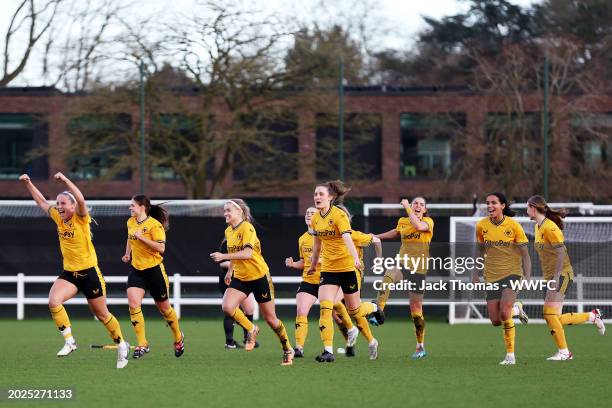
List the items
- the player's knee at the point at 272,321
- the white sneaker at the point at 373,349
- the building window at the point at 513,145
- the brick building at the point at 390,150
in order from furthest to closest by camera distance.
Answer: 1. the building window at the point at 513,145
2. the brick building at the point at 390,150
3. the white sneaker at the point at 373,349
4. the player's knee at the point at 272,321

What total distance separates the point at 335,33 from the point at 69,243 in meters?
28.7

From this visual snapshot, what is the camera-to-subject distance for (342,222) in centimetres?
1412

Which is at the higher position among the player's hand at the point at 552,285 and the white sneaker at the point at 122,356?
the player's hand at the point at 552,285

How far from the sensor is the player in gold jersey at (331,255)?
46.3 ft

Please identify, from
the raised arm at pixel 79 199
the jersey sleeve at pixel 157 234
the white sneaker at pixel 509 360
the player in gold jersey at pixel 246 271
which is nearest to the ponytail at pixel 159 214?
the jersey sleeve at pixel 157 234

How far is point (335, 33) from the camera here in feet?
138

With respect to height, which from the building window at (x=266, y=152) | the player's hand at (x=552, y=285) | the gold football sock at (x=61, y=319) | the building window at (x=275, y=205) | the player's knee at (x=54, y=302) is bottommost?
the gold football sock at (x=61, y=319)

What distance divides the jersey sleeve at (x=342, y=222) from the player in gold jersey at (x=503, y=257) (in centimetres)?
157

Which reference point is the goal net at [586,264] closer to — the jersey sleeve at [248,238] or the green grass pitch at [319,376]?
the green grass pitch at [319,376]

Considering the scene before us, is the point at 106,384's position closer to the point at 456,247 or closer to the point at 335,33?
the point at 456,247

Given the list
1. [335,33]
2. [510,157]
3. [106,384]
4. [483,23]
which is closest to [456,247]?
[106,384]

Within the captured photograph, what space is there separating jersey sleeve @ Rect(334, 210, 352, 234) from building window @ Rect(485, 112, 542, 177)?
78.8 feet

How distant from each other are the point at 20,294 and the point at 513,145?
60.7ft

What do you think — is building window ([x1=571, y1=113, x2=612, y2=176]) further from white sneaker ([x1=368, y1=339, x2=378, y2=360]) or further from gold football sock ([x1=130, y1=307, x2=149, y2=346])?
gold football sock ([x1=130, y1=307, x2=149, y2=346])
